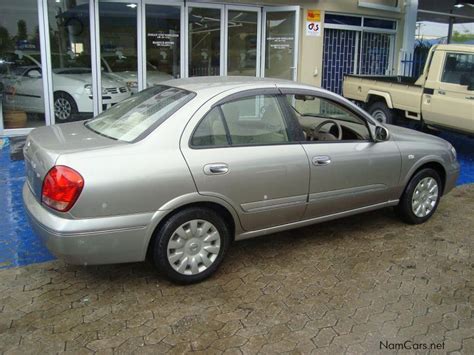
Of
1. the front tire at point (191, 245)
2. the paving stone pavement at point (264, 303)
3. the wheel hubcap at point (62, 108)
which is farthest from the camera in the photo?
the wheel hubcap at point (62, 108)

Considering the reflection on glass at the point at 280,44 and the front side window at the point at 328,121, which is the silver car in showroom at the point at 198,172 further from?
the reflection on glass at the point at 280,44

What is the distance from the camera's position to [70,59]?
906 centimetres

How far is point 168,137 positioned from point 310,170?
1314 millimetres

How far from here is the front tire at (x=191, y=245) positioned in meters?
3.55

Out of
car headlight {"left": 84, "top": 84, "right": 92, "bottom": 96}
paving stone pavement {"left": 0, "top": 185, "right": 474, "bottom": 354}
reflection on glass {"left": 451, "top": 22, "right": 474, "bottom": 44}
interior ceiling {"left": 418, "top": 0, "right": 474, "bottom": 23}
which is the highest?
interior ceiling {"left": 418, "top": 0, "right": 474, "bottom": 23}

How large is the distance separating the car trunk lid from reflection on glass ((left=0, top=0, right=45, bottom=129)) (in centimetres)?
537

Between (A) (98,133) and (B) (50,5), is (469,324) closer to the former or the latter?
(A) (98,133)

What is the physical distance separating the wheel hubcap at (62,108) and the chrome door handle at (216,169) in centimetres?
649

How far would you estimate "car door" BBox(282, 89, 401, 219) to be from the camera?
4.28 meters

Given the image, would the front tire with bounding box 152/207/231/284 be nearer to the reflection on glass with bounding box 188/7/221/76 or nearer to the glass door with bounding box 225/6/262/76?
the reflection on glass with bounding box 188/7/221/76

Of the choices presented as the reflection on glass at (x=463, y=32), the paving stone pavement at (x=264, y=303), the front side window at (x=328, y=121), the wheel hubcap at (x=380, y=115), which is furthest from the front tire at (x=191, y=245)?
the reflection on glass at (x=463, y=32)

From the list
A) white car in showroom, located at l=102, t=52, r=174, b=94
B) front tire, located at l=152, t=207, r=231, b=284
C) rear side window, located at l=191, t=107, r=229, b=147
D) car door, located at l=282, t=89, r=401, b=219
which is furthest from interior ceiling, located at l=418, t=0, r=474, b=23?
front tire, located at l=152, t=207, r=231, b=284

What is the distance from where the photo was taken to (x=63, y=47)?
8938 millimetres

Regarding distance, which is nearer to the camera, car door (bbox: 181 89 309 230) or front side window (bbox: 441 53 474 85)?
car door (bbox: 181 89 309 230)
